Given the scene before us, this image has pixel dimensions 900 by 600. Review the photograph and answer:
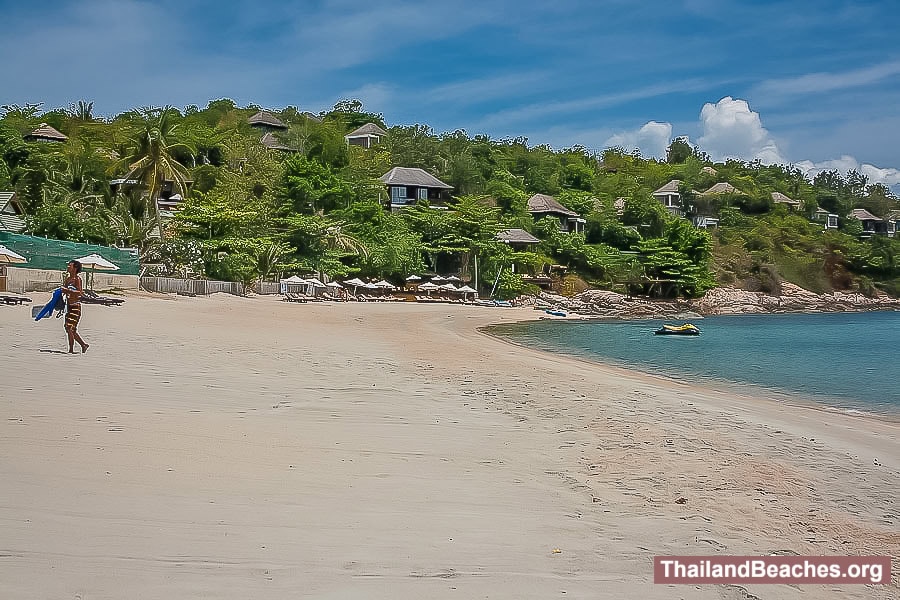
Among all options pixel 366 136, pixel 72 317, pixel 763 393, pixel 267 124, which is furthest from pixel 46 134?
pixel 763 393

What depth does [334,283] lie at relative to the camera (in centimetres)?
5172

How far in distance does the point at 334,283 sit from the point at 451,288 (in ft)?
32.1

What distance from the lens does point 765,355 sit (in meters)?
27.5

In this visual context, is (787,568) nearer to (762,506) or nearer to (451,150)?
(762,506)

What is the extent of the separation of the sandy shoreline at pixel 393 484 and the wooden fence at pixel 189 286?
30.4 metres

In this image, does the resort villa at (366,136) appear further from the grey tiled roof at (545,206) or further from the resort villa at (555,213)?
the grey tiled roof at (545,206)

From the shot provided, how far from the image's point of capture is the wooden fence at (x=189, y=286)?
139 feet

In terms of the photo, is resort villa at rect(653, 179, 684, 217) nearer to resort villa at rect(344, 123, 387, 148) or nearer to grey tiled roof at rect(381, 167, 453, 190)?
grey tiled roof at rect(381, 167, 453, 190)

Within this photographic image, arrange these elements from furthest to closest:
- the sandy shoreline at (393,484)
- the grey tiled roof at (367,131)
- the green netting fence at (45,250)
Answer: the grey tiled roof at (367,131) → the green netting fence at (45,250) → the sandy shoreline at (393,484)

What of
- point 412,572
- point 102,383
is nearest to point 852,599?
point 412,572

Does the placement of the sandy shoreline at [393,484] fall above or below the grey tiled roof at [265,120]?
below

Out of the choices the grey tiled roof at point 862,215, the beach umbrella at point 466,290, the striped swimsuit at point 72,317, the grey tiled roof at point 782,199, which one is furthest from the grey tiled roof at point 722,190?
the striped swimsuit at point 72,317

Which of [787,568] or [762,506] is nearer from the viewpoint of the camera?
[787,568]

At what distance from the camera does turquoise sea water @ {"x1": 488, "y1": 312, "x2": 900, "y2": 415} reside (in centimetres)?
1791
